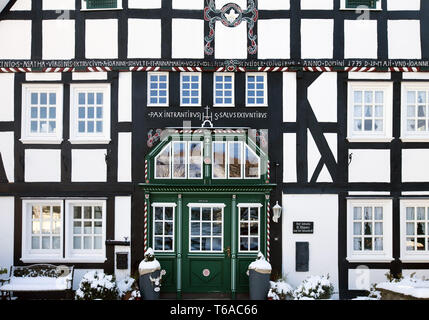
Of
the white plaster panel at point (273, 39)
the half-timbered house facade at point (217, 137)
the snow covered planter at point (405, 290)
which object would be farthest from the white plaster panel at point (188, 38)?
the snow covered planter at point (405, 290)

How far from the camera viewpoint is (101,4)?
30.8ft

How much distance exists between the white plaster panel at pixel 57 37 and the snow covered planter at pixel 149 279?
18.1 feet

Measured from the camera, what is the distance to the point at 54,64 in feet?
30.3

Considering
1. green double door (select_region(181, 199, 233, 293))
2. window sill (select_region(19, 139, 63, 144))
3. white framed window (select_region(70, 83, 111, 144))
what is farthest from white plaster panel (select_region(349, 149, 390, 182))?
window sill (select_region(19, 139, 63, 144))

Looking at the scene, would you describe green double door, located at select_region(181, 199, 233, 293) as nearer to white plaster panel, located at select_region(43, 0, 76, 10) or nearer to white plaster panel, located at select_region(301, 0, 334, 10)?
white plaster panel, located at select_region(301, 0, 334, 10)

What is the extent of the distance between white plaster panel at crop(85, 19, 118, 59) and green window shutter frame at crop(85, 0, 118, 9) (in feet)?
1.26

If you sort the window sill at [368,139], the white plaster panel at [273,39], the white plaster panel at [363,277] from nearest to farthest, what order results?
the white plaster panel at [363,277]
the window sill at [368,139]
the white plaster panel at [273,39]

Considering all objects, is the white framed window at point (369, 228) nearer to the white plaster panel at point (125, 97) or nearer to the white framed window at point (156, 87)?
the white framed window at point (156, 87)

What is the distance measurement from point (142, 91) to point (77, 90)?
168cm

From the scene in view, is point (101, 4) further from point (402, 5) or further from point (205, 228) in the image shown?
point (402, 5)

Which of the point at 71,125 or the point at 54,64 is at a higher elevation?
the point at 54,64

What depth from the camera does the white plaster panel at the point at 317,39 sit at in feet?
30.1

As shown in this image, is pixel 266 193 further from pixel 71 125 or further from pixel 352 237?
pixel 71 125
